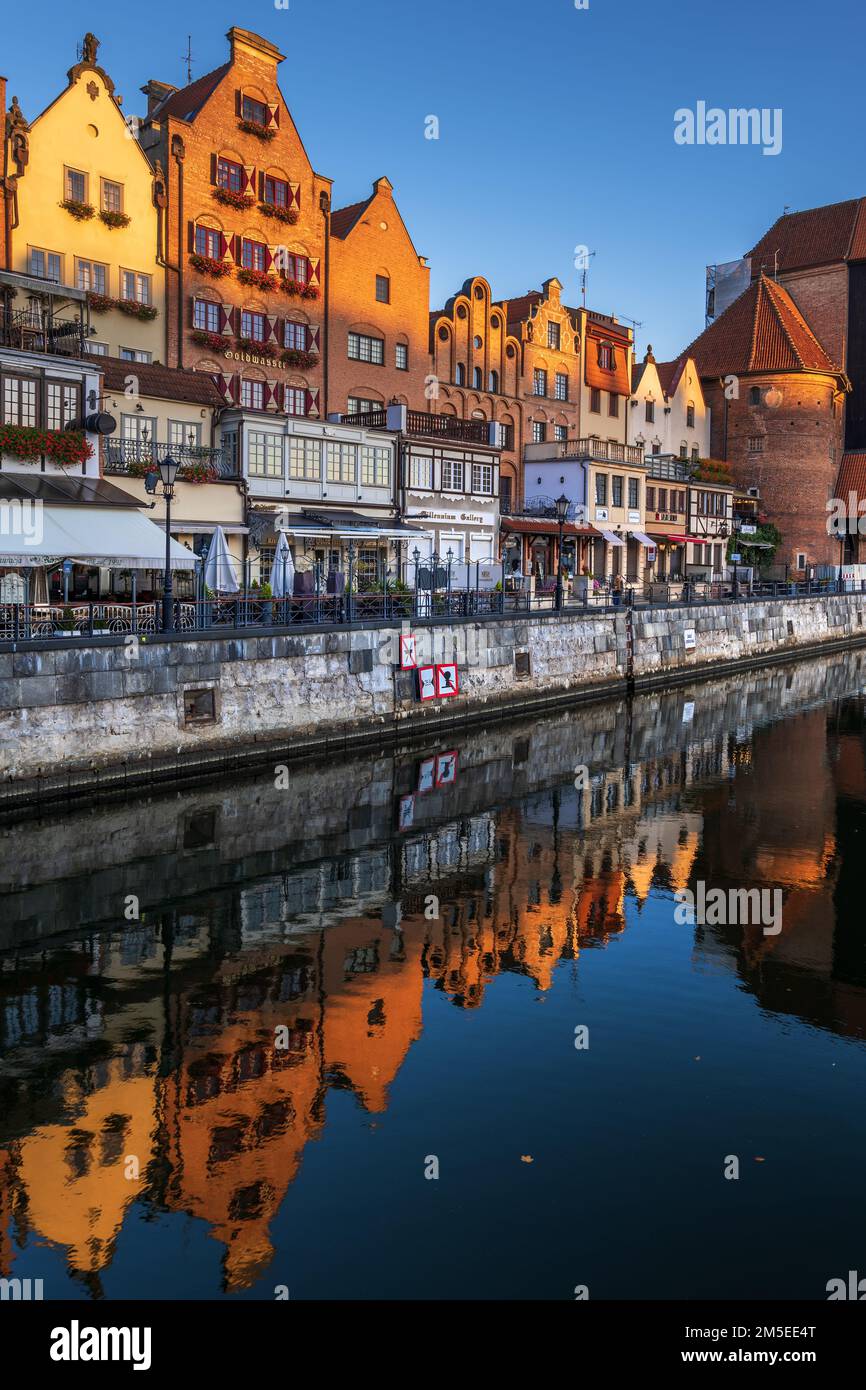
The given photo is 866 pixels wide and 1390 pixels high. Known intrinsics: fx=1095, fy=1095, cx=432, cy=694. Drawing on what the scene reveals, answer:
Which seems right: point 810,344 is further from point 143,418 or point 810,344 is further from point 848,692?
point 143,418

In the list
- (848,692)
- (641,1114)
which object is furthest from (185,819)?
(848,692)

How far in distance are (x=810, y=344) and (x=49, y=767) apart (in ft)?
224

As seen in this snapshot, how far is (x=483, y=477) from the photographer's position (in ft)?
149

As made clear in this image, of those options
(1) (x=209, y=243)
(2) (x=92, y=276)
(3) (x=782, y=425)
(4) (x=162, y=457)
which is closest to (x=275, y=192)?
(1) (x=209, y=243)

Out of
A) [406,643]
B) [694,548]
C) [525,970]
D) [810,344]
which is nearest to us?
[525,970]

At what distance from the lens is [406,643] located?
94.8ft

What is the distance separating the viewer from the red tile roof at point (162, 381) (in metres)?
31.5

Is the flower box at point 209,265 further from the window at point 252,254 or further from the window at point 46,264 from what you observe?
the window at point 46,264

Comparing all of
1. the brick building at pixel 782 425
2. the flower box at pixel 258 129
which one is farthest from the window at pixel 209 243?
the brick building at pixel 782 425

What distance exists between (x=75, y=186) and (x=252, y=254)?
698 centimetres

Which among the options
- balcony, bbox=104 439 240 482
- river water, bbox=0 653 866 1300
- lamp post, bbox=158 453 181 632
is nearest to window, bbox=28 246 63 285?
balcony, bbox=104 439 240 482

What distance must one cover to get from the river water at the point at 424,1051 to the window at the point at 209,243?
22.7 metres

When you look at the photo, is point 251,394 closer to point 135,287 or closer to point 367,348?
point 135,287

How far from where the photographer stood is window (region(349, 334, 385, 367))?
43.2m
